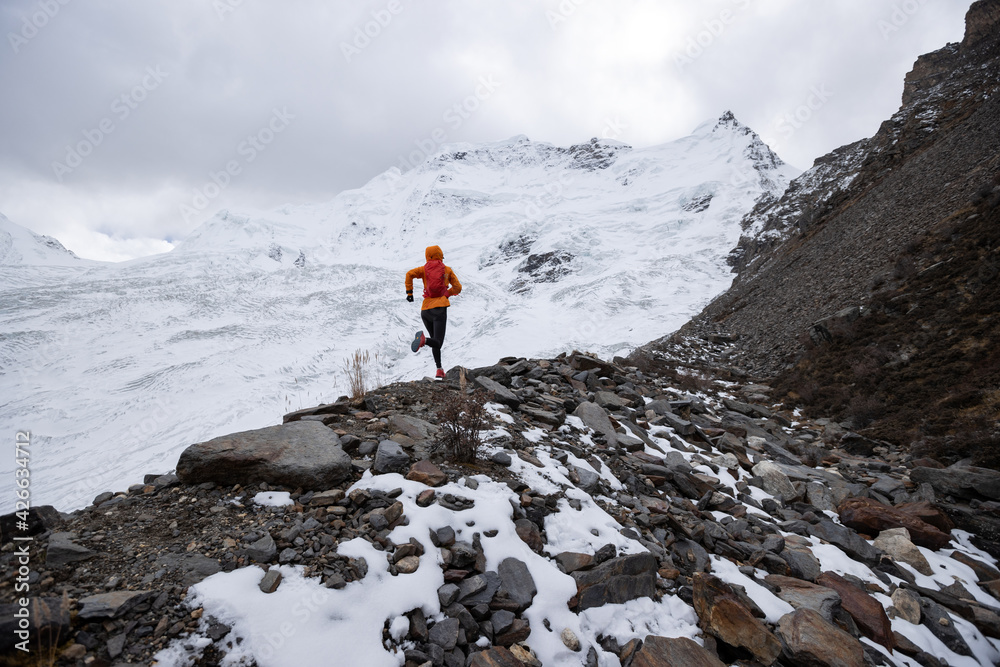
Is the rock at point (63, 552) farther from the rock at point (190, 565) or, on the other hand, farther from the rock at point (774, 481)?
the rock at point (774, 481)

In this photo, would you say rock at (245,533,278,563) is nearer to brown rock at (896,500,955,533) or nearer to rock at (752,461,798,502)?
rock at (752,461,798,502)

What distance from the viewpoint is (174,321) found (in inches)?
1612

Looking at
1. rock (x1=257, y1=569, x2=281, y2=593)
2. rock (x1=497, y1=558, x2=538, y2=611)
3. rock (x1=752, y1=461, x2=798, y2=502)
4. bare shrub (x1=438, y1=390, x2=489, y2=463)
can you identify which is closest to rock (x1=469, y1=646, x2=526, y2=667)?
rock (x1=497, y1=558, x2=538, y2=611)

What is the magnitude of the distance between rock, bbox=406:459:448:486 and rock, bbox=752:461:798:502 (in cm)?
480

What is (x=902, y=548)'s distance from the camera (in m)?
4.46

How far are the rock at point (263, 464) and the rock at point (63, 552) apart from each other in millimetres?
878

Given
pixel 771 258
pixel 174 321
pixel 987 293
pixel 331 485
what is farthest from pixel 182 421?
pixel 771 258

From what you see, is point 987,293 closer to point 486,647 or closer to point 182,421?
point 486,647

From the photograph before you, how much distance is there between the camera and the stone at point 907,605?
3569 millimetres

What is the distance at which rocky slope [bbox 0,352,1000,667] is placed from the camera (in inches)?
90.7

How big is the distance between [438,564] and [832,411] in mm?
11271

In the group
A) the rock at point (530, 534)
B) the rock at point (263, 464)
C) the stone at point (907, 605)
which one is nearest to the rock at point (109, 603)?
the rock at point (263, 464)

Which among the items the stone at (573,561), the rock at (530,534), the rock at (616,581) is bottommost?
the rock at (616,581)

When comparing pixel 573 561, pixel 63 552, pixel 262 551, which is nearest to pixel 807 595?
pixel 573 561
